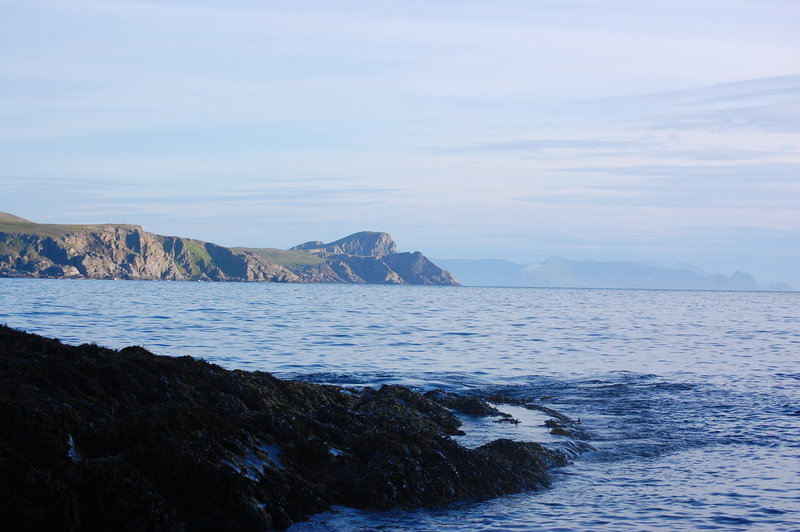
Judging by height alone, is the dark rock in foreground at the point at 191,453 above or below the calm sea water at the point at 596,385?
above

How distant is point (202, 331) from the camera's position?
51.3 m

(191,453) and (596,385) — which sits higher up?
(191,453)

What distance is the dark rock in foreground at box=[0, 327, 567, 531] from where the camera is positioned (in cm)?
1011

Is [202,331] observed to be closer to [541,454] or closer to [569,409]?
[569,409]

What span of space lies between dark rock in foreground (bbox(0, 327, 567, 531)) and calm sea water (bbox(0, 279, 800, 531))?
2.38ft

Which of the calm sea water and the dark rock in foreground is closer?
the dark rock in foreground

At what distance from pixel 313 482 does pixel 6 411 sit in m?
5.21

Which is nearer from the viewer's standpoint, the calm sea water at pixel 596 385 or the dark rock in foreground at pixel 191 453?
the dark rock in foreground at pixel 191 453

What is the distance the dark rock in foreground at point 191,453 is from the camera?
10.1 m

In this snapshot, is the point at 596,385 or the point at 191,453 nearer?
the point at 191,453

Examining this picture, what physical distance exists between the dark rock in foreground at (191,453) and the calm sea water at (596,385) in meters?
0.73

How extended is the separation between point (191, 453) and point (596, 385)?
78.7 ft

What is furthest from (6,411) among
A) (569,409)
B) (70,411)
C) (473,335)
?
(473,335)

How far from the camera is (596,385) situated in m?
32.3
